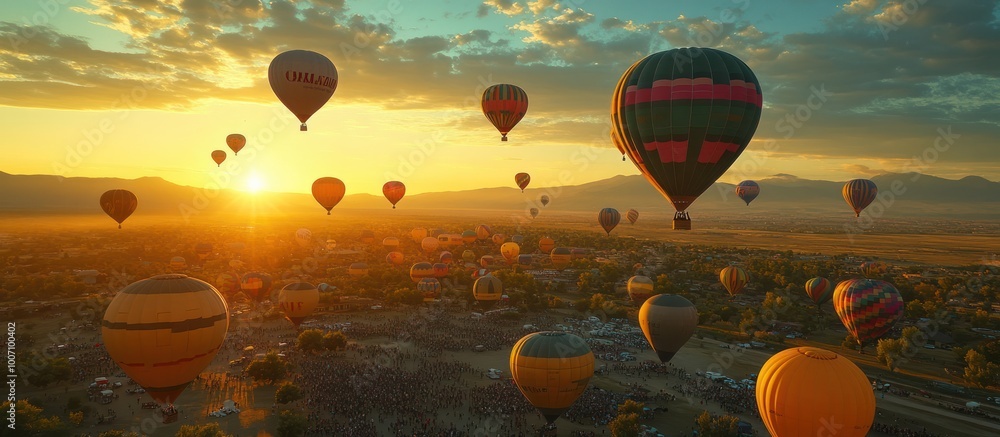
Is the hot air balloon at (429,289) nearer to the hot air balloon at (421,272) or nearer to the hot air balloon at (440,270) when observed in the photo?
the hot air balloon at (421,272)

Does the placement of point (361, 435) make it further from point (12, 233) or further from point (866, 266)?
point (12, 233)

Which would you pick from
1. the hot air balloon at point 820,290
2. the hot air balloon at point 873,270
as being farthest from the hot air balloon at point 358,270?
the hot air balloon at point 873,270

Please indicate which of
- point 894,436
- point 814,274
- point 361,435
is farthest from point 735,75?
point 814,274

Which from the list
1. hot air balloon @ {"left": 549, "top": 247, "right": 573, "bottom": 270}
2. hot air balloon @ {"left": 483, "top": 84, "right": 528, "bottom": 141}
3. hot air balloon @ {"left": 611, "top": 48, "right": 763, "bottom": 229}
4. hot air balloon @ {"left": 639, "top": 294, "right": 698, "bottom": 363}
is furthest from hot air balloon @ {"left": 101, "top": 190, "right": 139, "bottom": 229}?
hot air balloon @ {"left": 611, "top": 48, "right": 763, "bottom": 229}

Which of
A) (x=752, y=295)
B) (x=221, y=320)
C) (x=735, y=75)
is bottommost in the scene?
(x=752, y=295)

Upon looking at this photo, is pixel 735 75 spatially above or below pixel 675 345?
above

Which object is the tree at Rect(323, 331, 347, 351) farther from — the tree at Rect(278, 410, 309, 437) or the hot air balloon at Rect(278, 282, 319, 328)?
the tree at Rect(278, 410, 309, 437)

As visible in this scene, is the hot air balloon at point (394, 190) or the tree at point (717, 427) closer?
the tree at point (717, 427)
